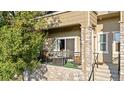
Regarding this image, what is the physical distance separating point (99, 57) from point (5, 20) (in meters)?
2.72

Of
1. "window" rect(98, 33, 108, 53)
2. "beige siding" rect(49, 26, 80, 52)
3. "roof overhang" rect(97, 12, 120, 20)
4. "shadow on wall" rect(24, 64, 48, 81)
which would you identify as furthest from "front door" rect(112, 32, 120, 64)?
"shadow on wall" rect(24, 64, 48, 81)

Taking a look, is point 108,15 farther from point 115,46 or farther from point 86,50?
point 86,50

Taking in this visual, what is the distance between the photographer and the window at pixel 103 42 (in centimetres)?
602

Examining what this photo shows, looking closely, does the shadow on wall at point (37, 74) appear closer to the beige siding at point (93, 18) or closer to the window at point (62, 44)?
the window at point (62, 44)

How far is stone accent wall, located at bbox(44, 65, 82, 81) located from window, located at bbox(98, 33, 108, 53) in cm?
102

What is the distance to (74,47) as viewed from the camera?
21.4ft

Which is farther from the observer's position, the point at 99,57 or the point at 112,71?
the point at 99,57

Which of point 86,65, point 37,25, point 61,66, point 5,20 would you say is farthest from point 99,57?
point 5,20

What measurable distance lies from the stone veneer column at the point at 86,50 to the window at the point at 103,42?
58 cm

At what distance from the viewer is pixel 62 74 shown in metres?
5.66

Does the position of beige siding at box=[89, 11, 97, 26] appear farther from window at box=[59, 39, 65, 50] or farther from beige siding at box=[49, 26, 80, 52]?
window at box=[59, 39, 65, 50]

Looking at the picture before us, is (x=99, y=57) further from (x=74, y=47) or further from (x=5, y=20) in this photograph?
(x=5, y=20)

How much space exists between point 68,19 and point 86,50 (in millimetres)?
1103

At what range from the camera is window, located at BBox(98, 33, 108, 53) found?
602 centimetres
